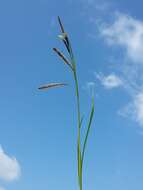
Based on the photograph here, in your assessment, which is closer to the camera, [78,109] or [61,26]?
[78,109]

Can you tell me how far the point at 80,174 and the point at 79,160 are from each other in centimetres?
15

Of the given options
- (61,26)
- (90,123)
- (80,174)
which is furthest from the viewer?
(61,26)

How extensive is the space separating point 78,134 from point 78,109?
0.27m

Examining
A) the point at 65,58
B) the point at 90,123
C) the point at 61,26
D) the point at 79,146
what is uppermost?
the point at 61,26

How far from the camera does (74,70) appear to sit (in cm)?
439

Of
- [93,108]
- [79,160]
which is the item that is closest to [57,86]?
[93,108]

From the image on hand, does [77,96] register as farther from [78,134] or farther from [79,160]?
[79,160]

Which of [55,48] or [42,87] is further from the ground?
[55,48]

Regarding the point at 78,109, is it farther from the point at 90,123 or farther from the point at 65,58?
the point at 65,58

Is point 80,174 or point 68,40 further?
point 68,40

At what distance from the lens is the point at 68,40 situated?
4.46 meters

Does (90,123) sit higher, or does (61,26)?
(61,26)

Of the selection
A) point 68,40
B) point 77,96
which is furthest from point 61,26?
point 77,96

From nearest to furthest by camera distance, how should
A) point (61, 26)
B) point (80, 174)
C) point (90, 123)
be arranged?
point (80, 174) < point (90, 123) < point (61, 26)
